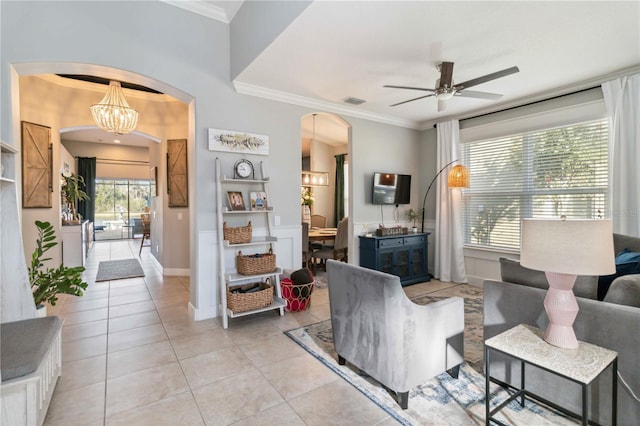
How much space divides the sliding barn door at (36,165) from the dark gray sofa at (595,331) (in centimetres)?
590

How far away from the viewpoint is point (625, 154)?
3436mm

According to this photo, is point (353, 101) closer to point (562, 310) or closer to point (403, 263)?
point (403, 263)

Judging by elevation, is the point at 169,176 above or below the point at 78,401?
above

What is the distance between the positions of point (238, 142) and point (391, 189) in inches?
106

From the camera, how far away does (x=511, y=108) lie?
461cm

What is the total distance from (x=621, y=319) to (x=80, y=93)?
6.90 m

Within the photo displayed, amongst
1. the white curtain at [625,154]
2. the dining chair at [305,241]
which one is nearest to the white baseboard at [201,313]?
the dining chair at [305,241]

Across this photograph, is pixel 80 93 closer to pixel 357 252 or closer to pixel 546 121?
pixel 357 252

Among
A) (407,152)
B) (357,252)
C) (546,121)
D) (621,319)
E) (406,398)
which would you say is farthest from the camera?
(407,152)

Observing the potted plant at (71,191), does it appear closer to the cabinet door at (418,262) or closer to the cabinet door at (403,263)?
the cabinet door at (403,263)

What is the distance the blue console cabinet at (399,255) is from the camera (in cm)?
477

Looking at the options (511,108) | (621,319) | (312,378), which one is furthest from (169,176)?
(621,319)

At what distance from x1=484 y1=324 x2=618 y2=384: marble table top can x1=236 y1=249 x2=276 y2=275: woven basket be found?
246 centimetres

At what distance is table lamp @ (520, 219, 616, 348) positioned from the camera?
1.52 meters
